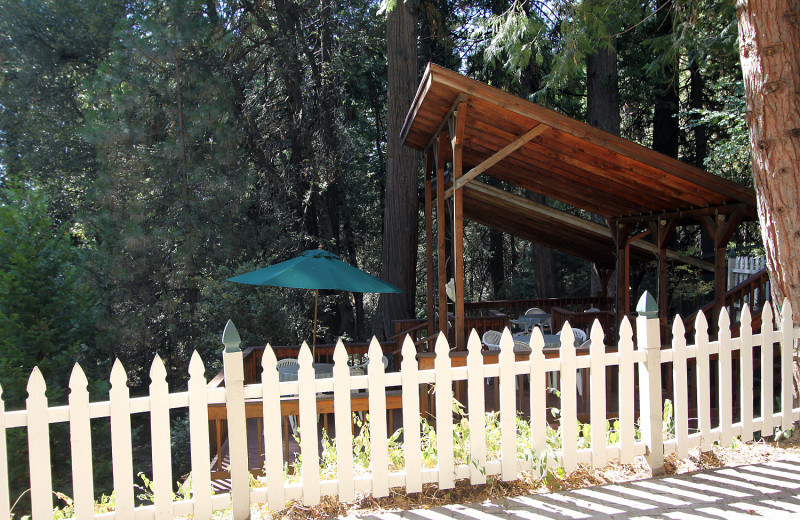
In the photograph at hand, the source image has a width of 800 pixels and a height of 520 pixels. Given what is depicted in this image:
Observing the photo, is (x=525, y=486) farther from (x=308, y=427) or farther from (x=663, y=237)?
(x=663, y=237)

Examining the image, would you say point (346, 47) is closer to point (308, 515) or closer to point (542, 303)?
point (542, 303)

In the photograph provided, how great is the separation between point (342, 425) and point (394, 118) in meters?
9.15

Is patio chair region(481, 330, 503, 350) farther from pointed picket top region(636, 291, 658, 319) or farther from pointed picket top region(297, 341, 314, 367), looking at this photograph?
pointed picket top region(297, 341, 314, 367)

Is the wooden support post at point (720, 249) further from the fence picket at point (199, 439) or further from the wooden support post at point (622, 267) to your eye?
the fence picket at point (199, 439)

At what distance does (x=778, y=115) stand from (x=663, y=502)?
123 inches

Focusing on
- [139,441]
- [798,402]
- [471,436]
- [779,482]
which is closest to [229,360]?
[471,436]

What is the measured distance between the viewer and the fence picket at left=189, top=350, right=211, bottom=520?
9.90 feet

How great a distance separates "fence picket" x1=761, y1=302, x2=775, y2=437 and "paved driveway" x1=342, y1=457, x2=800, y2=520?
58 centimetres

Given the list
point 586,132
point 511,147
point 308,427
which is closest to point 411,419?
point 308,427

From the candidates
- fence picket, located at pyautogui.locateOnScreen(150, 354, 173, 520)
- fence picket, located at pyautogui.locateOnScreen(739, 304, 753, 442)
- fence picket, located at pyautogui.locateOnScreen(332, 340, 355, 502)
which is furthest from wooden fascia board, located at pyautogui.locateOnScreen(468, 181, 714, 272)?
fence picket, located at pyautogui.locateOnScreen(150, 354, 173, 520)

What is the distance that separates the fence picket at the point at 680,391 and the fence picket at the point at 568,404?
2.40ft

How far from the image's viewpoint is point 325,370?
6961 millimetres

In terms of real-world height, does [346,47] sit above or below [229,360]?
above

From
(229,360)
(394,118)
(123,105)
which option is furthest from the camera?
(123,105)
